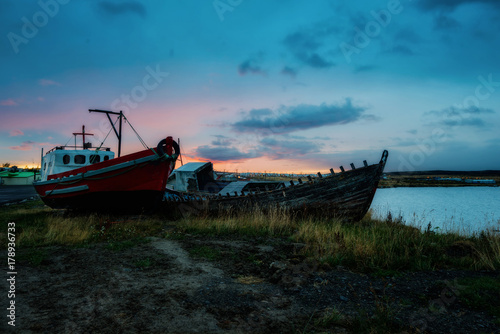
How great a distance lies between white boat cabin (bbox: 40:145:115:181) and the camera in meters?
14.1

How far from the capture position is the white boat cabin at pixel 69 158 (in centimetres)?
1414

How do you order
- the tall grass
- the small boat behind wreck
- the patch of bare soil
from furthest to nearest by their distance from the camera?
the small boat behind wreck
the tall grass
the patch of bare soil

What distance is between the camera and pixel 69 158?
568 inches

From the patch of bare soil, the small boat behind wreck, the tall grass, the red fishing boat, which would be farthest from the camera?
the red fishing boat

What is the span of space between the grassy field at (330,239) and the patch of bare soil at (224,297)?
0.51 meters

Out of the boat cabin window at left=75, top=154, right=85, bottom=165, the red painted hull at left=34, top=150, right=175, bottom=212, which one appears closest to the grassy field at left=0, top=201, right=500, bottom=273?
the red painted hull at left=34, top=150, right=175, bottom=212

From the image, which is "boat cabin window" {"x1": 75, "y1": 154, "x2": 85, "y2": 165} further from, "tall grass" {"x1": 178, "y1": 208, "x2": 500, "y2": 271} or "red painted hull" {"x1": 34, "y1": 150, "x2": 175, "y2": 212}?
"tall grass" {"x1": 178, "y1": 208, "x2": 500, "y2": 271}

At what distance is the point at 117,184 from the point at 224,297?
8.72 meters

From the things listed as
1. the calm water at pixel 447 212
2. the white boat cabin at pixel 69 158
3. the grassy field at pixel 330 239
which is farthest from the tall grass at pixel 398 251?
the white boat cabin at pixel 69 158

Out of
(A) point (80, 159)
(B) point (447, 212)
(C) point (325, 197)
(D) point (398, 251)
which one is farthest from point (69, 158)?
(B) point (447, 212)

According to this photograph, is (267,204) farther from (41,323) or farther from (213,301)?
(41,323)

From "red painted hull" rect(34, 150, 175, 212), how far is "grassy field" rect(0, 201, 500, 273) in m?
1.05

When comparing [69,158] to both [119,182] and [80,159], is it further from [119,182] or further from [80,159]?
[119,182]

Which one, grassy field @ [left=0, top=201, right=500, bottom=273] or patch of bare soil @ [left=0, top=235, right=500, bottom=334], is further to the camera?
grassy field @ [left=0, top=201, right=500, bottom=273]
